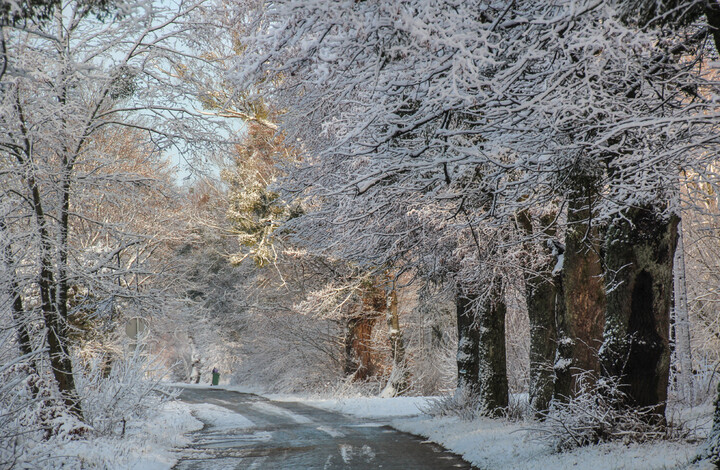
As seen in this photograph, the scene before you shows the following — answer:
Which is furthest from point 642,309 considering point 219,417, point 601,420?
point 219,417

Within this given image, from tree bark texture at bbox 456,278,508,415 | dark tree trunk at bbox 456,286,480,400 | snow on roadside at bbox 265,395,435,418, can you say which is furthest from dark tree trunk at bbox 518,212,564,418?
snow on roadside at bbox 265,395,435,418

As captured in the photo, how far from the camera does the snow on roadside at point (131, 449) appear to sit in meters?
8.73

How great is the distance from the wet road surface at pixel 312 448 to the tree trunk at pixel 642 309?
3194 mm

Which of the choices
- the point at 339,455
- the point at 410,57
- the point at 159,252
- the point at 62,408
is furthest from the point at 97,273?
the point at 159,252

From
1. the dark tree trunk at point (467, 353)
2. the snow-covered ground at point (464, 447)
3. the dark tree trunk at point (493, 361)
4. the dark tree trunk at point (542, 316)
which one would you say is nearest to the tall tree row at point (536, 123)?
the dark tree trunk at point (542, 316)

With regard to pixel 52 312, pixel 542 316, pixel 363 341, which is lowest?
pixel 363 341

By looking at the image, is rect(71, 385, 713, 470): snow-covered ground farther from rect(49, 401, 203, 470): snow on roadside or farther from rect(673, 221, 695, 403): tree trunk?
rect(673, 221, 695, 403): tree trunk

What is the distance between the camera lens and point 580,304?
10.1 metres

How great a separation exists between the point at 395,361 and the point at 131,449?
15200 mm

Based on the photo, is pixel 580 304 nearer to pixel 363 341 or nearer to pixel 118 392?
pixel 118 392

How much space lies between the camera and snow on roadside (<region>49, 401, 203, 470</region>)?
873cm

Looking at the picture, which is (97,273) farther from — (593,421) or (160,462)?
(593,421)

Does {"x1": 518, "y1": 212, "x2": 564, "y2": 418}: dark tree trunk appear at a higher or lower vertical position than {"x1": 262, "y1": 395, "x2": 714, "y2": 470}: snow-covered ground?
higher

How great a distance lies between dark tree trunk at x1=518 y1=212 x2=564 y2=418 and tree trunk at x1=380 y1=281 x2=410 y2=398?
40.4ft
